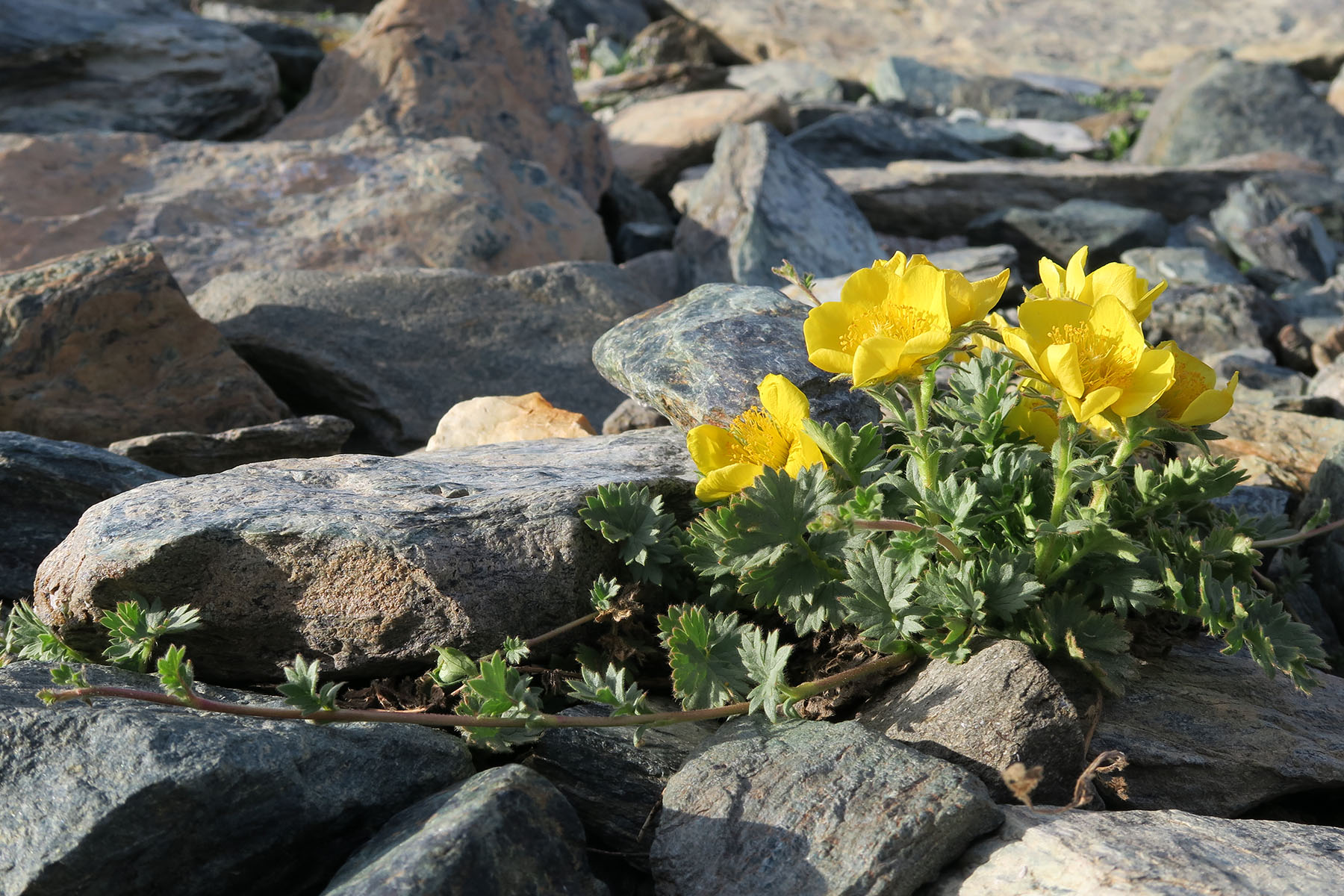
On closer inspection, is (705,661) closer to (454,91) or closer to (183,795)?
(183,795)

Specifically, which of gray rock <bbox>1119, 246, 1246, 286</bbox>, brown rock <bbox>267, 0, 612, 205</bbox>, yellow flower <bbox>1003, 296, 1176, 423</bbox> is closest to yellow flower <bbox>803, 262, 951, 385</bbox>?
yellow flower <bbox>1003, 296, 1176, 423</bbox>

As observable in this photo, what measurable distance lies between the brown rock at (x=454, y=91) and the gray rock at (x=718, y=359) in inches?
204

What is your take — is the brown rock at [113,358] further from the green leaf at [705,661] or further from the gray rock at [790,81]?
the gray rock at [790,81]

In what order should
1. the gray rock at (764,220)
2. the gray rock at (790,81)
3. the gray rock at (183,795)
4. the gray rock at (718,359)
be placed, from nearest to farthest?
the gray rock at (183,795)
the gray rock at (718,359)
the gray rock at (764,220)
the gray rock at (790,81)

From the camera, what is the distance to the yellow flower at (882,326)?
8.20 ft

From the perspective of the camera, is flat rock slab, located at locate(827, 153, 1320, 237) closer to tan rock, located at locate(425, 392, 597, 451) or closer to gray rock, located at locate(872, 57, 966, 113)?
gray rock, located at locate(872, 57, 966, 113)

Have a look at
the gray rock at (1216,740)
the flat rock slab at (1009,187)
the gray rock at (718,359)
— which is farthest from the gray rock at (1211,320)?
the gray rock at (1216,740)

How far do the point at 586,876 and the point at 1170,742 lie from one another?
1.59 m

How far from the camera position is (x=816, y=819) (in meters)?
2.42

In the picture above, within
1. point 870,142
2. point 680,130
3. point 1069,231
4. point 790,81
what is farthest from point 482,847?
point 790,81

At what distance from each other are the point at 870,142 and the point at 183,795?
34.3 feet

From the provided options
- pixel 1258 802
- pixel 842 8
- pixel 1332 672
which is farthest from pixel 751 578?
pixel 842 8

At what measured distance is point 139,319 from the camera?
5391mm

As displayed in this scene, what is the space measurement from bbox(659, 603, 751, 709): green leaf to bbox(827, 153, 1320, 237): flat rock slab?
25.4 ft
